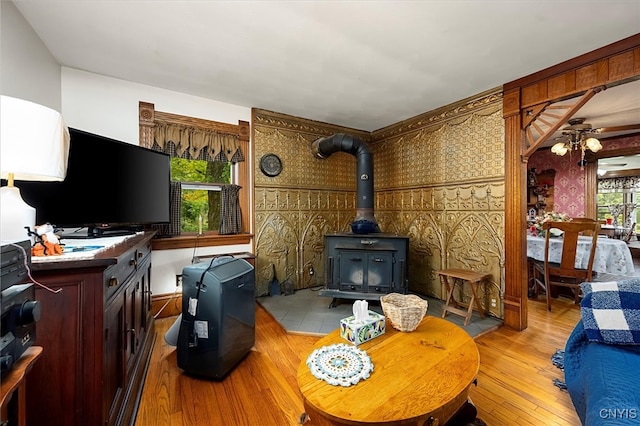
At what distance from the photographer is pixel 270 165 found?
3.44 m

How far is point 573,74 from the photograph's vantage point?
223 centimetres

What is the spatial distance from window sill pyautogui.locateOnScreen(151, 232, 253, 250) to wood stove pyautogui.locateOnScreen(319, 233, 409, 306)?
42.7 inches

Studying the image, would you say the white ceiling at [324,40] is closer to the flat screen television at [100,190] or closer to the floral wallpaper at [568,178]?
the flat screen television at [100,190]

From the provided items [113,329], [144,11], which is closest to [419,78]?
[144,11]

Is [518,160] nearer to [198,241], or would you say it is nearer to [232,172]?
[232,172]

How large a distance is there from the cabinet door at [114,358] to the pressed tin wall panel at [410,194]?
6.45 ft

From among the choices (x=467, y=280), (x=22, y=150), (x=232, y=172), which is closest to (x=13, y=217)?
(x=22, y=150)

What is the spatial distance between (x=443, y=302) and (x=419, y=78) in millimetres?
2524

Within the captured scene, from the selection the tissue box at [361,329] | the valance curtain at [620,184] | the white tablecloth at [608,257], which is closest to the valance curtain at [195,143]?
the tissue box at [361,329]

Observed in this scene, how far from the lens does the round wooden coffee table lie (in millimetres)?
945

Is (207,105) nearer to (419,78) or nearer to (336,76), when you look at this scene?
(336,76)

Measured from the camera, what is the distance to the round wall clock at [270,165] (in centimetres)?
339

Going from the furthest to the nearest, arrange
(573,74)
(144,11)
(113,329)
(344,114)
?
1. (344,114)
2. (573,74)
3. (144,11)
4. (113,329)

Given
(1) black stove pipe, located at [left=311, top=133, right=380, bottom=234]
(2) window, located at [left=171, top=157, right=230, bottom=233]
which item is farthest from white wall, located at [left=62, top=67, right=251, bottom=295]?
(1) black stove pipe, located at [left=311, top=133, right=380, bottom=234]
